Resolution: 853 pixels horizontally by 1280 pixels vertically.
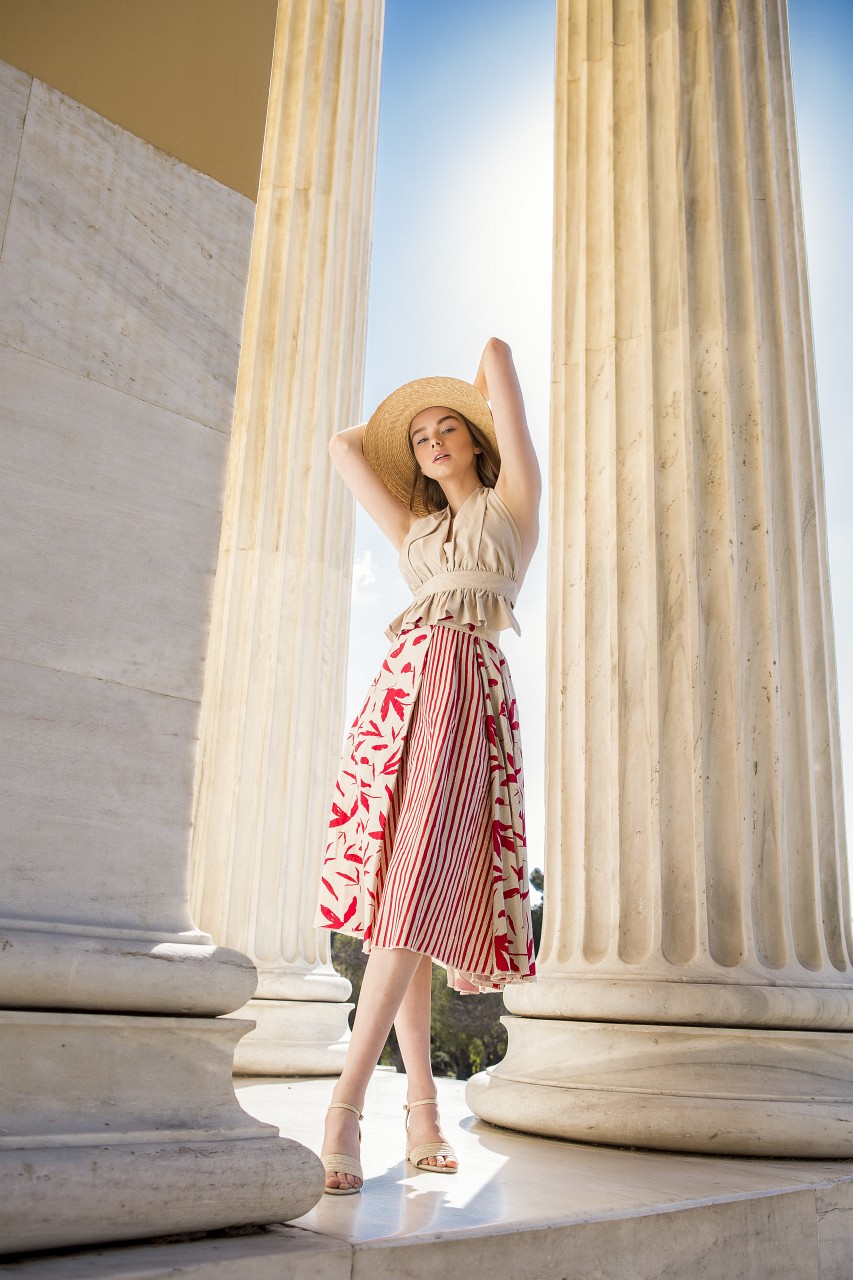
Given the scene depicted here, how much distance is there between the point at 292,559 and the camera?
2958 cm

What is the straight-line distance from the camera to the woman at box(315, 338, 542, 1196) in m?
13.6

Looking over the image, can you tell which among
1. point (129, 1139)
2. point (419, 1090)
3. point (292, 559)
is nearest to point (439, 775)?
point (419, 1090)

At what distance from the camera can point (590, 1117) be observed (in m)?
17.2

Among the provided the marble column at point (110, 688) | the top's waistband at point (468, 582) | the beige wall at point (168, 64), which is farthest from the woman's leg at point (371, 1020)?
the beige wall at point (168, 64)

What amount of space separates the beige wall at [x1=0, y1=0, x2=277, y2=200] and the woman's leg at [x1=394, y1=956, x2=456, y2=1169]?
1042 centimetres

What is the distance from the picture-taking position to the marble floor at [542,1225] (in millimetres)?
8469

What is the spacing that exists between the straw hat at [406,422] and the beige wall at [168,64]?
4.92 metres

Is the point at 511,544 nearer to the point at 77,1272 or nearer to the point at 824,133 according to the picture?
the point at 77,1272

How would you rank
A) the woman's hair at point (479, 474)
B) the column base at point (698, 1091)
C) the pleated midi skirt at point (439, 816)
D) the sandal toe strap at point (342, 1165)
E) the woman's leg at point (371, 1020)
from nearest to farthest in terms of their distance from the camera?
1. the sandal toe strap at point (342, 1165)
2. the woman's leg at point (371, 1020)
3. the pleated midi skirt at point (439, 816)
4. the column base at point (698, 1091)
5. the woman's hair at point (479, 474)

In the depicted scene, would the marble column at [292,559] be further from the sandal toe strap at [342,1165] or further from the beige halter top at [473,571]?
the sandal toe strap at [342,1165]

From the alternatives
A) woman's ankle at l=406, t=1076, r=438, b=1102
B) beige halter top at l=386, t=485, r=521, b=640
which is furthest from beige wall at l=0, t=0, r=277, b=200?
woman's ankle at l=406, t=1076, r=438, b=1102

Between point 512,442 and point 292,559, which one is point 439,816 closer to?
point 512,442

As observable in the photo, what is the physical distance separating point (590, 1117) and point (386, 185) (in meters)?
43.3

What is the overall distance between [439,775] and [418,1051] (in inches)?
149
